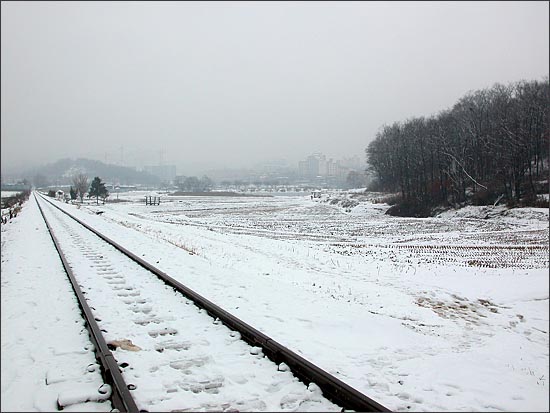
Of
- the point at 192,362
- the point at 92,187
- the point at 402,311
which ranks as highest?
A: the point at 92,187

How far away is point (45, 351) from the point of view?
591 cm

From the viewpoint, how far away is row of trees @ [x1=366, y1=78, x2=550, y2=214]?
47656 millimetres

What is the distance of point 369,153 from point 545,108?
79.8 metres

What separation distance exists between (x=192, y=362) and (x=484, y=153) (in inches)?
2314

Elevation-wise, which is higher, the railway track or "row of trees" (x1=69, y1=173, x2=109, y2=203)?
"row of trees" (x1=69, y1=173, x2=109, y2=203)

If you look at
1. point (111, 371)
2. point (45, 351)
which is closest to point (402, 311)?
point (111, 371)

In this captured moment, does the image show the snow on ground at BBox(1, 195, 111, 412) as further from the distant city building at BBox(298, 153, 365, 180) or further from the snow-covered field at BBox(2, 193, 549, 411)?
the distant city building at BBox(298, 153, 365, 180)

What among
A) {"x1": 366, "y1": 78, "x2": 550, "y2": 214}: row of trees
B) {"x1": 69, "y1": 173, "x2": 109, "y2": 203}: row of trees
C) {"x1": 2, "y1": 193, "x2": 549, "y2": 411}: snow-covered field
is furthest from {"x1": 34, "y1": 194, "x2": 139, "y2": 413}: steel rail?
{"x1": 69, "y1": 173, "x2": 109, "y2": 203}: row of trees

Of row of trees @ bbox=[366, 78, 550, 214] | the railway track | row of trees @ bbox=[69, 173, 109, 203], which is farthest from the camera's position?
row of trees @ bbox=[69, 173, 109, 203]

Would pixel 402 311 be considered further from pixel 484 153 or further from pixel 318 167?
pixel 318 167

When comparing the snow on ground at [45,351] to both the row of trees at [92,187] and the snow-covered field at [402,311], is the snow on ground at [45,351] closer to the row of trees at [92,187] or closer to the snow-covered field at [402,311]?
the snow-covered field at [402,311]

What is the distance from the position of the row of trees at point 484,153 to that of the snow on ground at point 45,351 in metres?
44.5

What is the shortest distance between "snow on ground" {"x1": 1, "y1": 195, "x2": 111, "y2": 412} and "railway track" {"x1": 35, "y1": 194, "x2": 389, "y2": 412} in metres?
0.23

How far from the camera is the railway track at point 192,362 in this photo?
4.71 m
